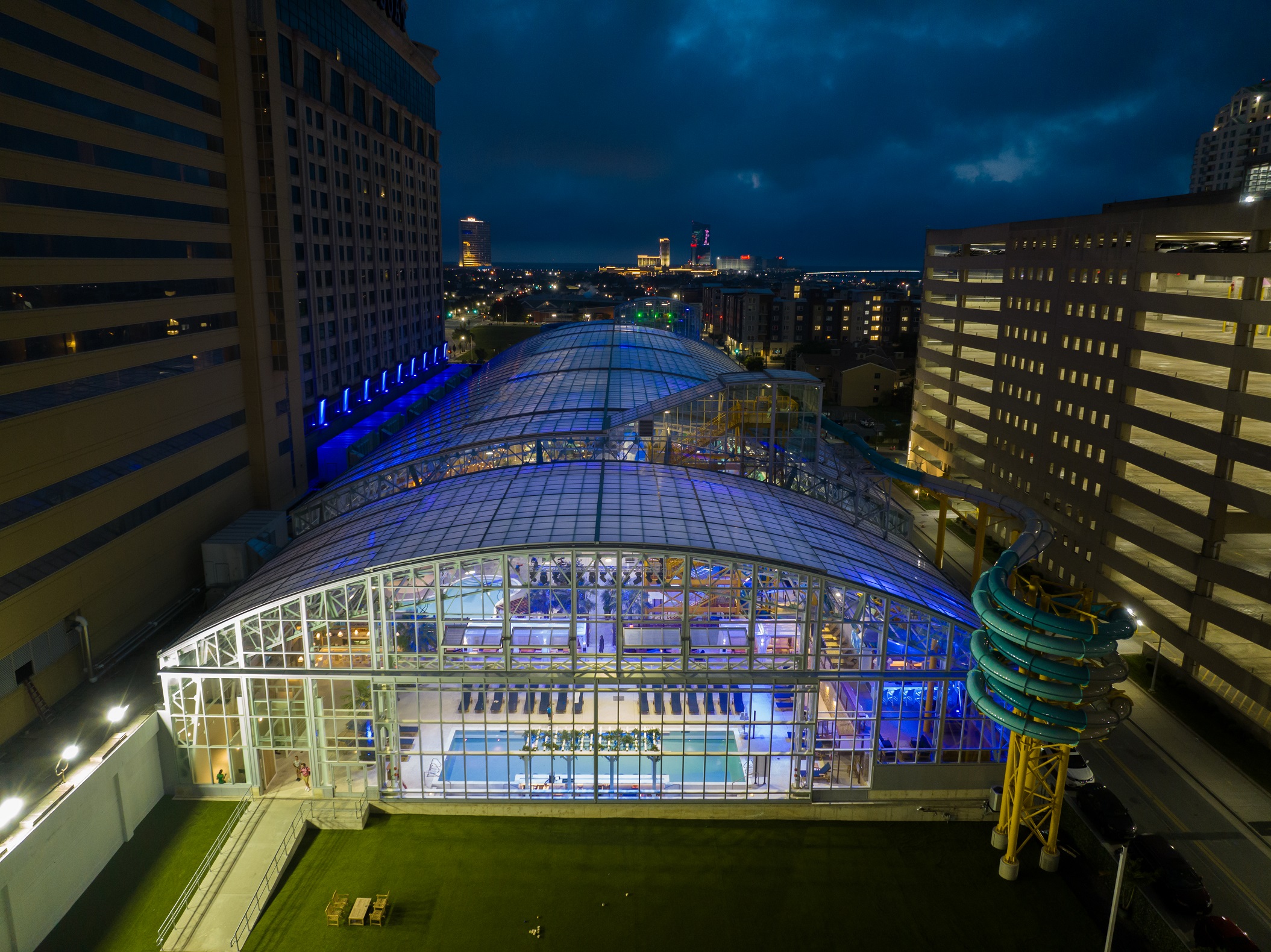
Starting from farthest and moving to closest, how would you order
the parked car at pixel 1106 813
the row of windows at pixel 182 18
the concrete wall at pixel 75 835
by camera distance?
1. the row of windows at pixel 182 18
2. the parked car at pixel 1106 813
3. the concrete wall at pixel 75 835

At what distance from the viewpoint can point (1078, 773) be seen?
2439 cm

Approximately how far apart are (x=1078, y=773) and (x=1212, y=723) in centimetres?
851

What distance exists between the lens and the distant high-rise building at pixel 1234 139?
390 feet

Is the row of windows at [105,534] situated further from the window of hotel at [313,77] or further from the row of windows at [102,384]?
the window of hotel at [313,77]

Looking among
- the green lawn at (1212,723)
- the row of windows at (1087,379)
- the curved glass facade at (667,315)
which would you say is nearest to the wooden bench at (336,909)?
the green lawn at (1212,723)

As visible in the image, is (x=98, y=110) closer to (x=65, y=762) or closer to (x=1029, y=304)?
(x=65, y=762)

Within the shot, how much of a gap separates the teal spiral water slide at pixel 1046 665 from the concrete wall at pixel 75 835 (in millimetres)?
23298

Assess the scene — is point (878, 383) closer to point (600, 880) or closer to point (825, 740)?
point (825, 740)

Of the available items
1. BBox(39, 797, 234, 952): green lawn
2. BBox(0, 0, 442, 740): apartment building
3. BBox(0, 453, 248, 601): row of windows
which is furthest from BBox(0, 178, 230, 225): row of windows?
BBox(39, 797, 234, 952): green lawn

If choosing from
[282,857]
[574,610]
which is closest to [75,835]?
[282,857]

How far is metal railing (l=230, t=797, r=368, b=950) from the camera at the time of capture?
18.9 m

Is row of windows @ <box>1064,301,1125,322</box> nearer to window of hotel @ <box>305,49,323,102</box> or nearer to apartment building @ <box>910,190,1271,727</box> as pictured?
apartment building @ <box>910,190,1271,727</box>

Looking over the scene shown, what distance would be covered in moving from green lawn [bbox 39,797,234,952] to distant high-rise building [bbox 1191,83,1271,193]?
468 ft

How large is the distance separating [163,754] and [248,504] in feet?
54.6
